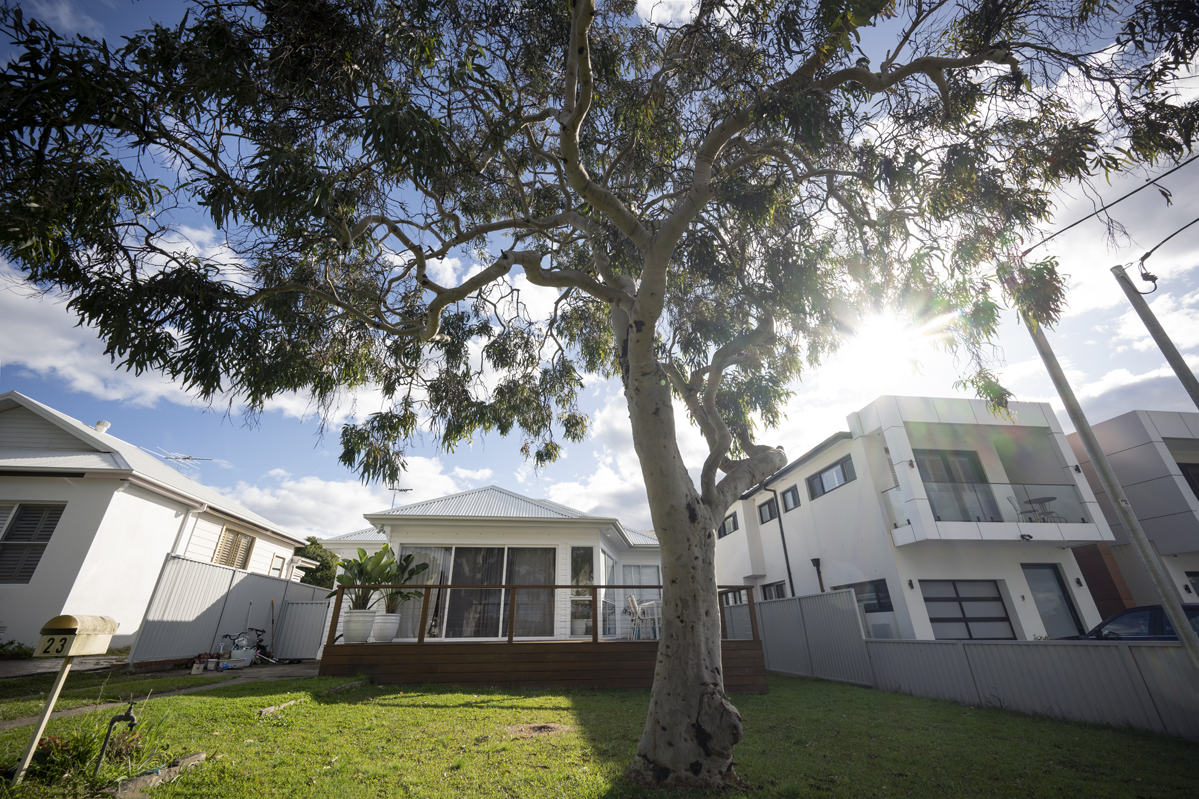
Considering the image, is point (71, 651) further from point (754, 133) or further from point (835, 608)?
point (835, 608)

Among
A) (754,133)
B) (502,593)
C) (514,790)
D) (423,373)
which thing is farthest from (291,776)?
(754,133)

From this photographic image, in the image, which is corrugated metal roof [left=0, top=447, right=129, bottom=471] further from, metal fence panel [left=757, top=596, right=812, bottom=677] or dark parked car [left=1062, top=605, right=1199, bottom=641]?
dark parked car [left=1062, top=605, right=1199, bottom=641]

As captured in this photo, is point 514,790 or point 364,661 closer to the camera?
point 514,790

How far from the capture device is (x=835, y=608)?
38.5ft

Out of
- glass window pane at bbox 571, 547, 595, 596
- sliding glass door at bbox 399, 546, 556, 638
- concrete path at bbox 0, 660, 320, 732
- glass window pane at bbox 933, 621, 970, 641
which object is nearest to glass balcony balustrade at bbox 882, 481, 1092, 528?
glass window pane at bbox 933, 621, 970, 641

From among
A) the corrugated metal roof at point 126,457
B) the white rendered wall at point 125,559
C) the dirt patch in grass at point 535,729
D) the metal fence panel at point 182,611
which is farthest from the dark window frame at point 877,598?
the corrugated metal roof at point 126,457

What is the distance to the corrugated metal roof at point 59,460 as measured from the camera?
1080 centimetres

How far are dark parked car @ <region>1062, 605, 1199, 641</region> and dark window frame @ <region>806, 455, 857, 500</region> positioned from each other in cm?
630

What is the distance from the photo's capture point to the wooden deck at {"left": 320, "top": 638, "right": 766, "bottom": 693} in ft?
30.3

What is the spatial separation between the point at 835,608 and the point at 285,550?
61.0ft

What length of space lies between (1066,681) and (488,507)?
1206 cm

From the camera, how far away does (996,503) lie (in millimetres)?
13258

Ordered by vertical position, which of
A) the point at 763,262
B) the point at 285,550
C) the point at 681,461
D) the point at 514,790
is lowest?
the point at 514,790

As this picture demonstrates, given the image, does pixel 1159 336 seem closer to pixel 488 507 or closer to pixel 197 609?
pixel 488 507
